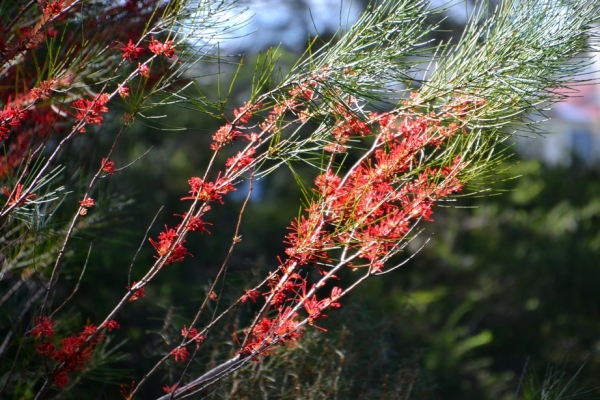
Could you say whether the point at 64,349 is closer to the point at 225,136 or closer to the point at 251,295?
the point at 251,295

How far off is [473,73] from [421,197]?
0.36 meters

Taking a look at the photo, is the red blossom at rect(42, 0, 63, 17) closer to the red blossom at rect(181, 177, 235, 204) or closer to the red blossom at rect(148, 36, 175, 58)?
the red blossom at rect(148, 36, 175, 58)

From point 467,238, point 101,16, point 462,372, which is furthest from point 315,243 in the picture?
point 467,238

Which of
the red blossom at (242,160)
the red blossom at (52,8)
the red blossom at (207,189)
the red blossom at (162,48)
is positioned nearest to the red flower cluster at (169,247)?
the red blossom at (207,189)

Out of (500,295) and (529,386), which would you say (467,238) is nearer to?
(500,295)

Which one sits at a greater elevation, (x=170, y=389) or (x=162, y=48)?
(x=162, y=48)

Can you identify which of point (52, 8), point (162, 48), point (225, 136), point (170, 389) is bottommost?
point (170, 389)

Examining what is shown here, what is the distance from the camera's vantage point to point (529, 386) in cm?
218

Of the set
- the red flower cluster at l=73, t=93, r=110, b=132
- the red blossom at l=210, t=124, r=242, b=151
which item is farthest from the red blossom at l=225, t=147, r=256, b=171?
the red flower cluster at l=73, t=93, r=110, b=132

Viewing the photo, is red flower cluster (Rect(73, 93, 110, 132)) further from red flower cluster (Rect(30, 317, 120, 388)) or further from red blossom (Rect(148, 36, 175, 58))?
red flower cluster (Rect(30, 317, 120, 388))

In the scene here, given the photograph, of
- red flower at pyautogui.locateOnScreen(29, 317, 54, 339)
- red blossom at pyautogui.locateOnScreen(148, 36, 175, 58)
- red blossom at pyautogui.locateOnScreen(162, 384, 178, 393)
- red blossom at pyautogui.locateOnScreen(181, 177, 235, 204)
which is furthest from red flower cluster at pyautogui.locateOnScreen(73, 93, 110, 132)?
red blossom at pyautogui.locateOnScreen(162, 384, 178, 393)

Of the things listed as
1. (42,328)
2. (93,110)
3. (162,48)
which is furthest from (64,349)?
(162,48)

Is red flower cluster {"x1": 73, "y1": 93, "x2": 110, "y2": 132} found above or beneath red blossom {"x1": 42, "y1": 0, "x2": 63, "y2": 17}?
beneath

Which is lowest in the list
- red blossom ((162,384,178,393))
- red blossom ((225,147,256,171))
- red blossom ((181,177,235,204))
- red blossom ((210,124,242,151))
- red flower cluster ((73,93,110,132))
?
red blossom ((162,384,178,393))
